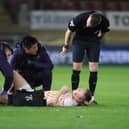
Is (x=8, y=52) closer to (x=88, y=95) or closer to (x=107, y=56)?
(x=88, y=95)

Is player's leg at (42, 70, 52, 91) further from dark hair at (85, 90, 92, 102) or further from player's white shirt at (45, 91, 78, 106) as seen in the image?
dark hair at (85, 90, 92, 102)

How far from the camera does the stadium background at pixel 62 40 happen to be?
1037 cm

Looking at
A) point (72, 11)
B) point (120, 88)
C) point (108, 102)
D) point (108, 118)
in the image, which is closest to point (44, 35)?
point (72, 11)

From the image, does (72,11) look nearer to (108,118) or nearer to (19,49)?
(19,49)

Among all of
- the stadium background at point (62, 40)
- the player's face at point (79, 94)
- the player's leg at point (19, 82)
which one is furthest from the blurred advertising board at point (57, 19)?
the player's face at point (79, 94)

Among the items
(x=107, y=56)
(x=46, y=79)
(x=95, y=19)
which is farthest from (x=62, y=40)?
(x=95, y=19)

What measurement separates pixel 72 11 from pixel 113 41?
2242mm

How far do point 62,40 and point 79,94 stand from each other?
18252 millimetres

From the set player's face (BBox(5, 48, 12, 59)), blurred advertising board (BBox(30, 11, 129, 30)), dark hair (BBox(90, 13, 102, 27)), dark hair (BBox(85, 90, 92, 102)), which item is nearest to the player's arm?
dark hair (BBox(85, 90, 92, 102))

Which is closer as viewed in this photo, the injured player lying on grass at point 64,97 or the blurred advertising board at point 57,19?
the injured player lying on grass at point 64,97

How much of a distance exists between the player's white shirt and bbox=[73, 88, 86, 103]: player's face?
0.33 ft

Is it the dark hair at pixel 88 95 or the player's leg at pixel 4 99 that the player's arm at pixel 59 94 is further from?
the player's leg at pixel 4 99

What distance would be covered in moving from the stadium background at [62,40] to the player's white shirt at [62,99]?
196mm

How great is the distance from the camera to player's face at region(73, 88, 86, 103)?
10402 millimetres
